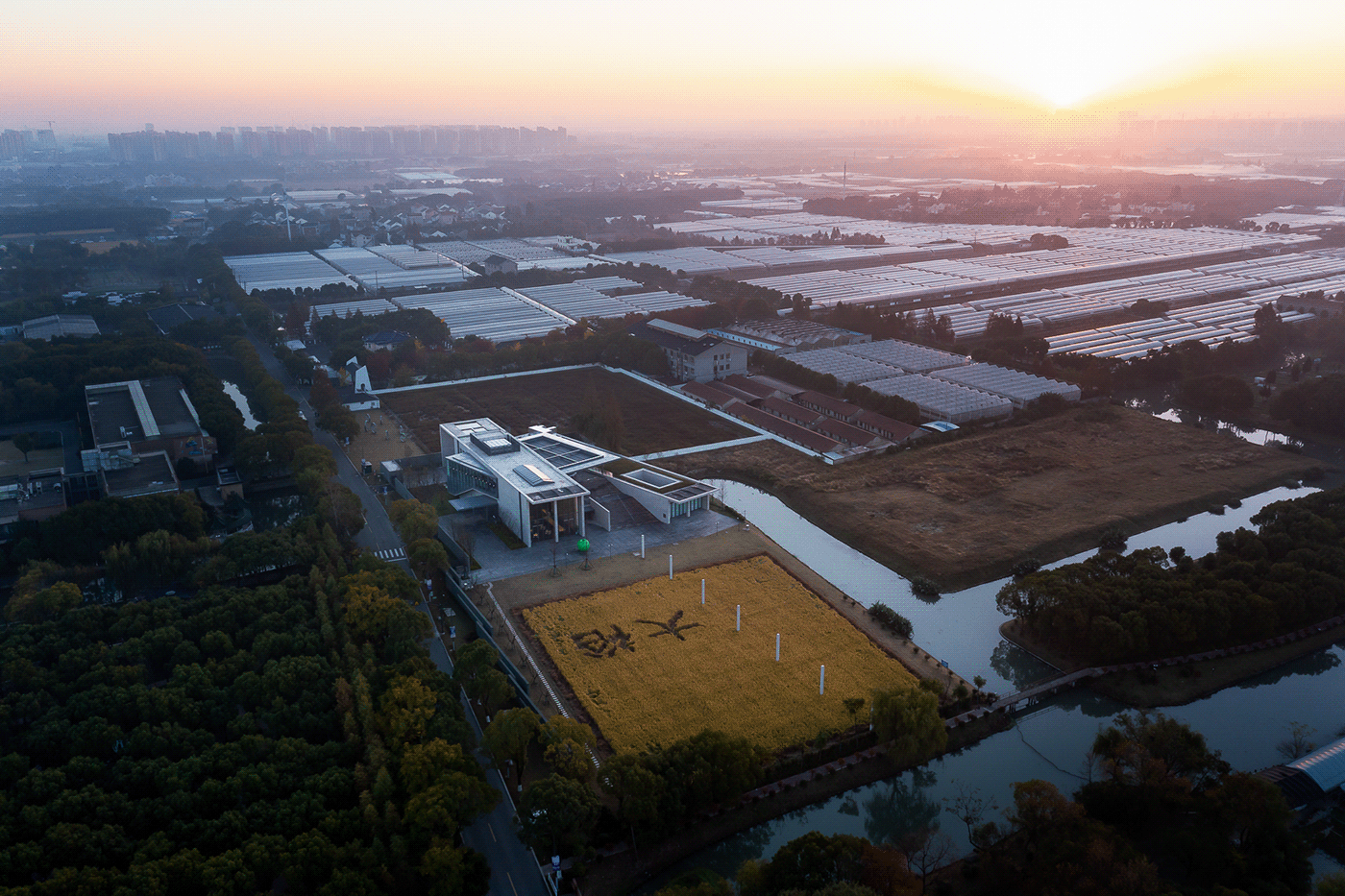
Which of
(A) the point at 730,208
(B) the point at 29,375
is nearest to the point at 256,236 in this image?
(B) the point at 29,375

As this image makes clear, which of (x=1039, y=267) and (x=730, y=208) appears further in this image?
(x=730, y=208)

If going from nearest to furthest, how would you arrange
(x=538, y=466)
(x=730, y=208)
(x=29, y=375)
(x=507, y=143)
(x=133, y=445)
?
(x=538, y=466) → (x=133, y=445) → (x=29, y=375) → (x=730, y=208) → (x=507, y=143)

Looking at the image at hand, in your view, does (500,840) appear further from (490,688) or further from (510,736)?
(490,688)

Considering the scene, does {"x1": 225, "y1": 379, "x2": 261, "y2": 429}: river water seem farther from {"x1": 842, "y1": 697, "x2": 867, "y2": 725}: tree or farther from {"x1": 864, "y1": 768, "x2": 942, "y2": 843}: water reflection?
{"x1": 864, "y1": 768, "x2": 942, "y2": 843}: water reflection

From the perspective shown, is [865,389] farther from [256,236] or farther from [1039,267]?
[256,236]

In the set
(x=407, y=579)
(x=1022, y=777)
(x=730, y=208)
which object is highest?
(x=730, y=208)

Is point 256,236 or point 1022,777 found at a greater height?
point 256,236
